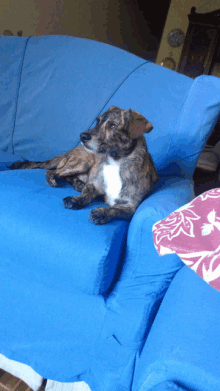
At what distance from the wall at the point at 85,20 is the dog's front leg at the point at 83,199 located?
7.70ft

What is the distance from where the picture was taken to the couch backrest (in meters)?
1.62

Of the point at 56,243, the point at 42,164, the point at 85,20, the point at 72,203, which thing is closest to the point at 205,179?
the point at 85,20

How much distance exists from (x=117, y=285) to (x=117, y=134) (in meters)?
0.65

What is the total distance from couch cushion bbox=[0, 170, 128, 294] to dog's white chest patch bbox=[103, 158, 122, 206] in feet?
0.70

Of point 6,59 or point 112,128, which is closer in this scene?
point 112,128

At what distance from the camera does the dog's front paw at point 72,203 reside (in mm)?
1242

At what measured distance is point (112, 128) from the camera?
1.34 meters

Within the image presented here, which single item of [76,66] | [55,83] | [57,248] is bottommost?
[57,248]

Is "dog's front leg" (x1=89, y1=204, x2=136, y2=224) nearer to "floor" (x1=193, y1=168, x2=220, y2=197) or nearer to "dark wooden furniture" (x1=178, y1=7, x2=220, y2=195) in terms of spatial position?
"floor" (x1=193, y1=168, x2=220, y2=197)

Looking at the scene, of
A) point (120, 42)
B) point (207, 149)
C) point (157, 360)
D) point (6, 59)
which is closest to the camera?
point (157, 360)

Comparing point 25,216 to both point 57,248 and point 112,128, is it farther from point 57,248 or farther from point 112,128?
point 112,128

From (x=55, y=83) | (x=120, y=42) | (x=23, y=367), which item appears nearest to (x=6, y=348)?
(x=23, y=367)

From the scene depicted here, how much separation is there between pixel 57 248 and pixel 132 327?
1.37ft

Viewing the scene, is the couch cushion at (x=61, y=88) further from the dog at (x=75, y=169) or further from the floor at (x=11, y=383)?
the floor at (x=11, y=383)
